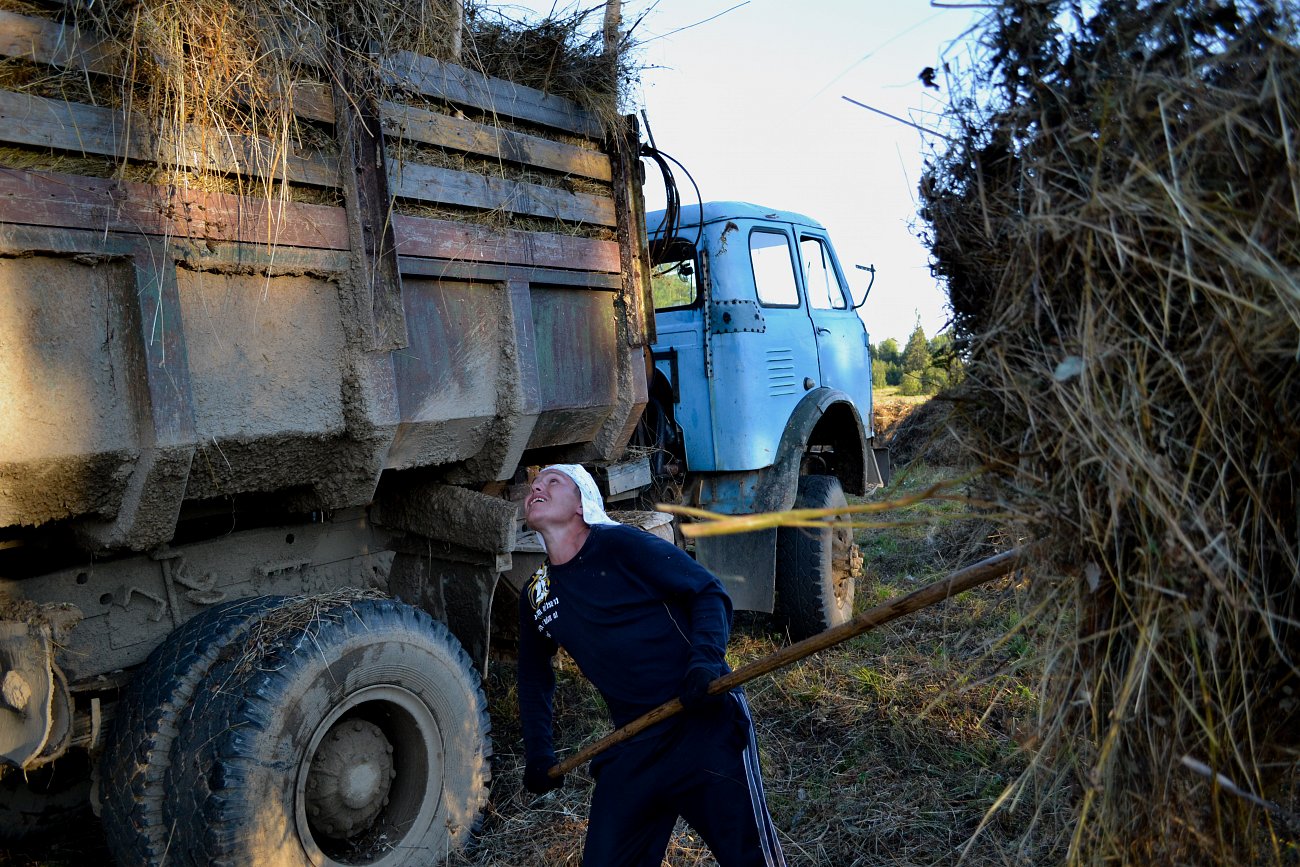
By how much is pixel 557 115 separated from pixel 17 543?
2.54 metres

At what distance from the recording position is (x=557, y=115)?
156 inches

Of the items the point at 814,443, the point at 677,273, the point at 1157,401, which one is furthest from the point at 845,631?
the point at 814,443

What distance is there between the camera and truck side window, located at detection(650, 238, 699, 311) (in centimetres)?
560

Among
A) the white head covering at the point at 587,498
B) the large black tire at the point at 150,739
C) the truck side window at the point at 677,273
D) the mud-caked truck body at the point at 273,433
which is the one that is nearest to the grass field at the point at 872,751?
the mud-caked truck body at the point at 273,433

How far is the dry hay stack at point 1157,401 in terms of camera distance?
1436 mm

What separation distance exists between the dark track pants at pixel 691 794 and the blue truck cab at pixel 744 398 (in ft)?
8.99

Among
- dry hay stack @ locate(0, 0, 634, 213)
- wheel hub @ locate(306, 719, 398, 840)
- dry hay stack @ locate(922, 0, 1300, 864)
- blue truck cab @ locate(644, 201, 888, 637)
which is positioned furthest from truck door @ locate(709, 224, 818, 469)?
dry hay stack @ locate(922, 0, 1300, 864)

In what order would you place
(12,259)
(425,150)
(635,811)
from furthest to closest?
1. (425,150)
2. (635,811)
3. (12,259)

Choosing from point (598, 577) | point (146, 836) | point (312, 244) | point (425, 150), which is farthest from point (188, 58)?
point (146, 836)

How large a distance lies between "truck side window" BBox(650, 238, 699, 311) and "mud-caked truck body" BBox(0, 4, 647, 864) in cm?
162

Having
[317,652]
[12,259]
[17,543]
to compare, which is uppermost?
[12,259]

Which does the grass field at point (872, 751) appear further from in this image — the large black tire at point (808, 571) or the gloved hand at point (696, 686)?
the gloved hand at point (696, 686)

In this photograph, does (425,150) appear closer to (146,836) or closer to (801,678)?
(146,836)

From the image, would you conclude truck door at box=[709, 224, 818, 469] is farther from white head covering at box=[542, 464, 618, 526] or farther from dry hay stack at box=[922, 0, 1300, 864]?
dry hay stack at box=[922, 0, 1300, 864]
